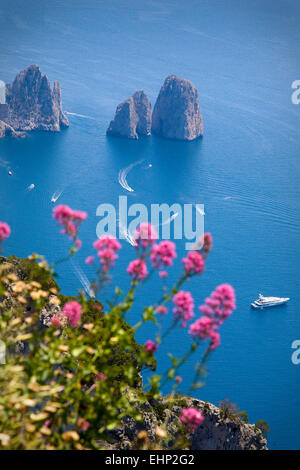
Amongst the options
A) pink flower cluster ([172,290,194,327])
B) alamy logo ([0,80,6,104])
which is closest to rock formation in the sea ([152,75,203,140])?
alamy logo ([0,80,6,104])

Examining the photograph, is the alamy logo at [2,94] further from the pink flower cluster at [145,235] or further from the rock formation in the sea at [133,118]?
the pink flower cluster at [145,235]

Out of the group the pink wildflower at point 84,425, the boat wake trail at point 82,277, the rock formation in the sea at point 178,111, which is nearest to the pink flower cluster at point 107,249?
the pink wildflower at point 84,425

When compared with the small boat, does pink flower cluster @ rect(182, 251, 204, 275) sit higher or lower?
lower

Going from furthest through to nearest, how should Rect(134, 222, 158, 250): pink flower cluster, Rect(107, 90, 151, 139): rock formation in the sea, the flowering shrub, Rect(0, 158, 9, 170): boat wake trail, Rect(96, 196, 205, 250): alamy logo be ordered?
Rect(107, 90, 151, 139): rock formation in the sea < Rect(0, 158, 9, 170): boat wake trail < Rect(96, 196, 205, 250): alamy logo < Rect(134, 222, 158, 250): pink flower cluster < the flowering shrub

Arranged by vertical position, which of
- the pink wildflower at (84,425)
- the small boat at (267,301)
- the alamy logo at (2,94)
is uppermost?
the alamy logo at (2,94)

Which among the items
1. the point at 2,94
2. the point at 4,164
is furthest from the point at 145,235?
the point at 2,94

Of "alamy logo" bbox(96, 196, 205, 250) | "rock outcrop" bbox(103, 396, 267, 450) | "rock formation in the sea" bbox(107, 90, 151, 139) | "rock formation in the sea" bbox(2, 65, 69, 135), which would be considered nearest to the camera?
"rock outcrop" bbox(103, 396, 267, 450)

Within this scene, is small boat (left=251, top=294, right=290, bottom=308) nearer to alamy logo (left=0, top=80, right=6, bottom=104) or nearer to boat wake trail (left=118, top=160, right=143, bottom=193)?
boat wake trail (left=118, top=160, right=143, bottom=193)
